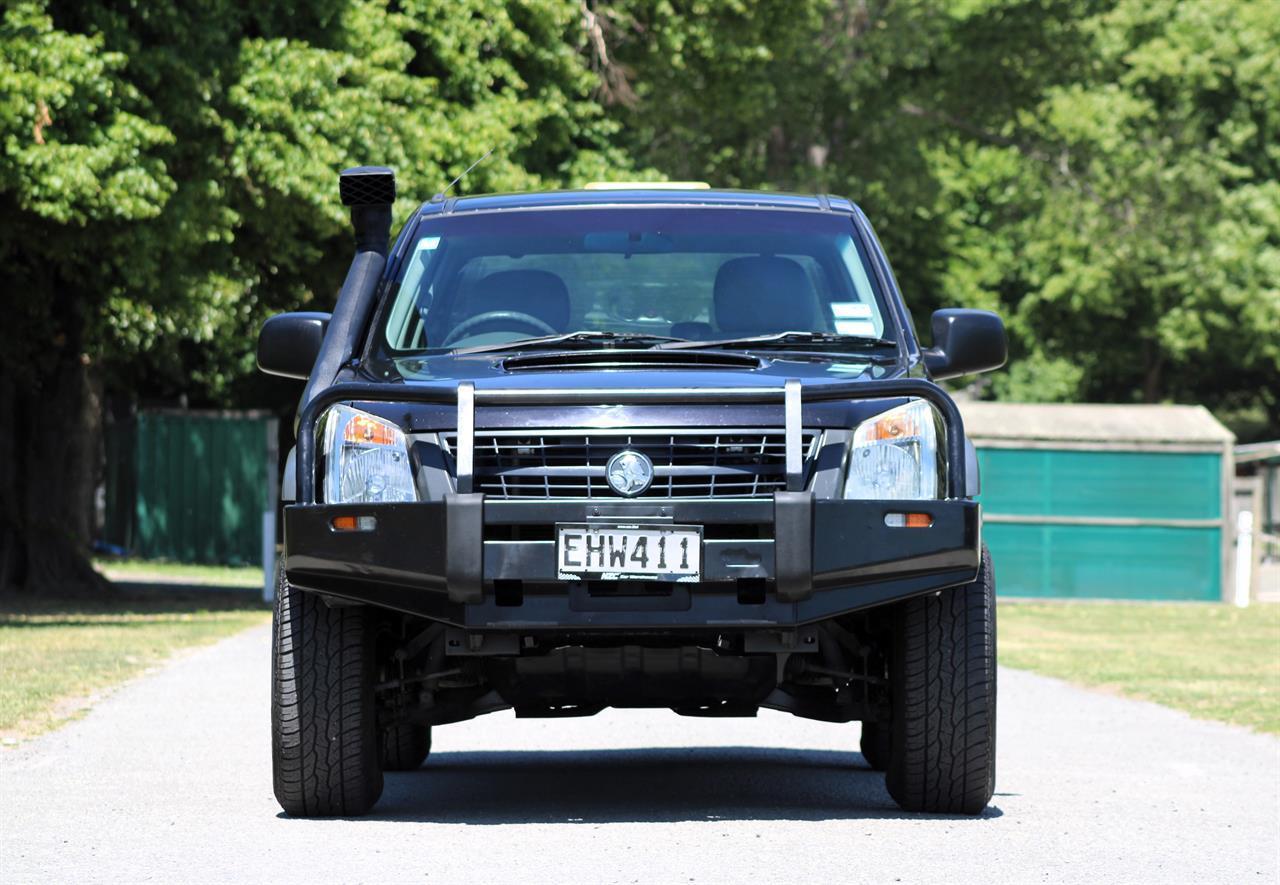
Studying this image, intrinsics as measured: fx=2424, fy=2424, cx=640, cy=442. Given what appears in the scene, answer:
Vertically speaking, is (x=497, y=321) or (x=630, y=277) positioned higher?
(x=630, y=277)

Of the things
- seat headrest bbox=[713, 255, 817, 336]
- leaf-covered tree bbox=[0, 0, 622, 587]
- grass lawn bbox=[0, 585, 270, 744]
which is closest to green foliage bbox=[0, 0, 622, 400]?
leaf-covered tree bbox=[0, 0, 622, 587]

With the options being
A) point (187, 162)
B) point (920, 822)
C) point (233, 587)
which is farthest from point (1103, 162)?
point (920, 822)

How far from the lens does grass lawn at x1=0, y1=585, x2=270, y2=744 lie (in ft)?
40.8

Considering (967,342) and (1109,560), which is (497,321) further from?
(1109,560)

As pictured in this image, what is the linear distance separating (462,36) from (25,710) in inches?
576

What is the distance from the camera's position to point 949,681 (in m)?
7.50

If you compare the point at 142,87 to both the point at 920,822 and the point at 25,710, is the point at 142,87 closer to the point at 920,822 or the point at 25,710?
the point at 25,710

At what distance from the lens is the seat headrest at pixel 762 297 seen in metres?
8.12

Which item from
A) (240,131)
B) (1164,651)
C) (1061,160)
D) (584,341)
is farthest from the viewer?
(1061,160)

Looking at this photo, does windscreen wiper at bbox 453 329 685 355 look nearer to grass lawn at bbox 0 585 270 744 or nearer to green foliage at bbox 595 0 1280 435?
grass lawn at bbox 0 585 270 744

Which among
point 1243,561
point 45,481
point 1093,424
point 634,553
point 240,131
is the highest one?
point 240,131

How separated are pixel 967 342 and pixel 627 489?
4.91 ft

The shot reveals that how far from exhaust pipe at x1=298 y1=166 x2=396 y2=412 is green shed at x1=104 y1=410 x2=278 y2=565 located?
31.5 m

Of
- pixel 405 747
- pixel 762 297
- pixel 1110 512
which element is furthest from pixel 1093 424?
pixel 762 297
